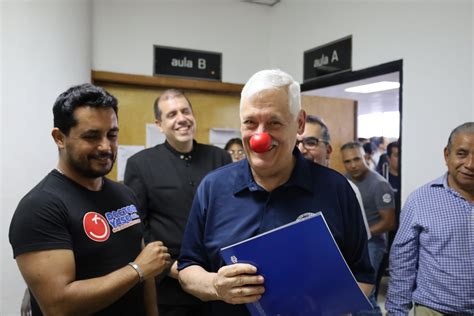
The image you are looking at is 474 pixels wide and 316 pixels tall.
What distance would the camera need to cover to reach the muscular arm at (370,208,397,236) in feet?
8.66

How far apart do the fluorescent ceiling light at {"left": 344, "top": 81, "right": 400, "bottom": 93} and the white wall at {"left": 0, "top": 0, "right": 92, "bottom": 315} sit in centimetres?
215

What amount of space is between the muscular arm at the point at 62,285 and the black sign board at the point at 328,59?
238cm

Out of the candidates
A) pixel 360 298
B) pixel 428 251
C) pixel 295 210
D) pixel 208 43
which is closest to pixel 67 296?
pixel 295 210

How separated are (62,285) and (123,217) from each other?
32 cm

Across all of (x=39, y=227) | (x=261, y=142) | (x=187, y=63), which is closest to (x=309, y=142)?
(x=261, y=142)

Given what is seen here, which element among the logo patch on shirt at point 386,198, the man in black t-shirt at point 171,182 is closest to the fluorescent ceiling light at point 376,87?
the logo patch on shirt at point 386,198

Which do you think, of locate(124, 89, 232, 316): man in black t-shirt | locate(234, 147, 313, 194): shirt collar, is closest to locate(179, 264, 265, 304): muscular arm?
locate(234, 147, 313, 194): shirt collar

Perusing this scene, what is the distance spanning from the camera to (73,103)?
4.18ft

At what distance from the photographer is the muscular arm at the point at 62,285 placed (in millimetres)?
Result: 1114

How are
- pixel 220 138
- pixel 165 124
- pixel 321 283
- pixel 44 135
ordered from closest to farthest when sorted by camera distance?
pixel 321 283, pixel 165 124, pixel 44 135, pixel 220 138

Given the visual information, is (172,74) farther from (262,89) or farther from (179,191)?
(262,89)

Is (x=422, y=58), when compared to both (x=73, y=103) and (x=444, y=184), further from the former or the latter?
(x=73, y=103)

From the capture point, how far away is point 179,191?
6.53 feet

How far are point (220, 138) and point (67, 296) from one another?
2.61 meters
